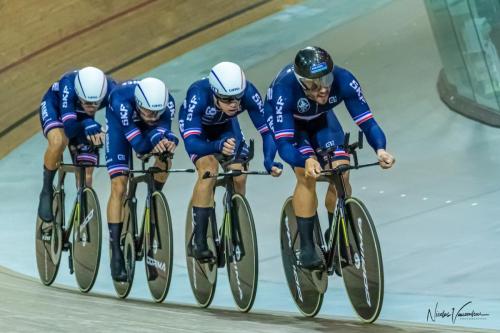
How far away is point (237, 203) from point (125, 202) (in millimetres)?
883

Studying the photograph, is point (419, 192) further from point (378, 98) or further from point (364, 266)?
point (364, 266)

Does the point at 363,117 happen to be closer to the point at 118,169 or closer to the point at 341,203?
the point at 341,203

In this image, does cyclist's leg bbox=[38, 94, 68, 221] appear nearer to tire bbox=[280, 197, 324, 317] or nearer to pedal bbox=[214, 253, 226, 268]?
pedal bbox=[214, 253, 226, 268]

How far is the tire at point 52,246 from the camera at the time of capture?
23.6 ft

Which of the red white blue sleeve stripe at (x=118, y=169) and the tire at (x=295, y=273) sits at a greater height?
the red white blue sleeve stripe at (x=118, y=169)

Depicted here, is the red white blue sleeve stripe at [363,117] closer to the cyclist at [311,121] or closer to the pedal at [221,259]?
the cyclist at [311,121]

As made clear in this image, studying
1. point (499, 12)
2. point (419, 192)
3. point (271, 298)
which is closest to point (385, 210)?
point (419, 192)

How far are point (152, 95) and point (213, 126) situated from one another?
346 mm

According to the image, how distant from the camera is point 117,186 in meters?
6.43

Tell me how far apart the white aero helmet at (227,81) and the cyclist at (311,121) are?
0.22m

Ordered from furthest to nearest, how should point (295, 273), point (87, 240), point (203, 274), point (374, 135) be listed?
point (87, 240)
point (203, 274)
point (295, 273)
point (374, 135)
